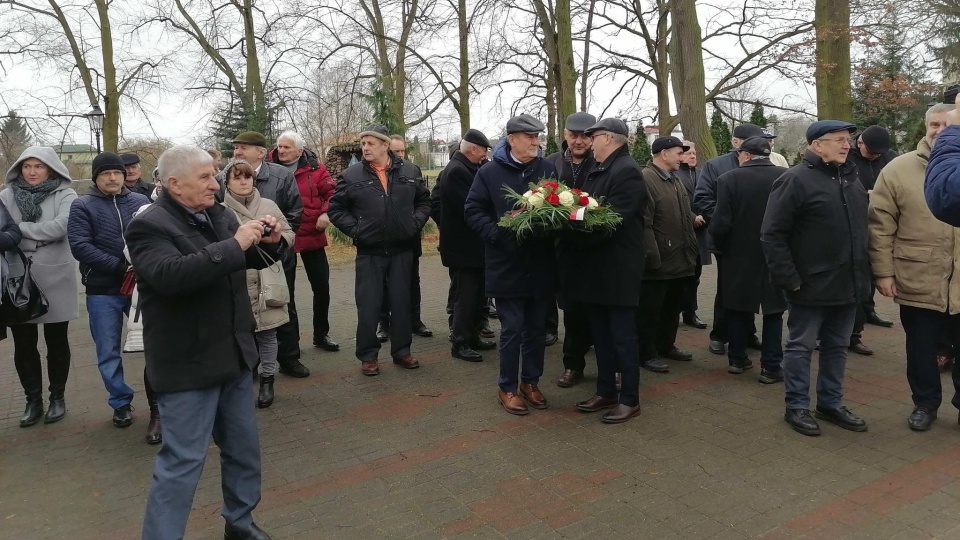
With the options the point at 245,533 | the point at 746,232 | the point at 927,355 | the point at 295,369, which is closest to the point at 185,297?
the point at 245,533

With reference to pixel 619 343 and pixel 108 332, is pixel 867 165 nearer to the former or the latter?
pixel 619 343

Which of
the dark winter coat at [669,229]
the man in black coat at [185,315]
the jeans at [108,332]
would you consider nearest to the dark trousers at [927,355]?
the dark winter coat at [669,229]

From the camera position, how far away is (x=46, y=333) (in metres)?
5.25

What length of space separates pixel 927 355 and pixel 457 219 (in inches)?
151

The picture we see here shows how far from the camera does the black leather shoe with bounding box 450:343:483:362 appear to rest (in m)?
6.47

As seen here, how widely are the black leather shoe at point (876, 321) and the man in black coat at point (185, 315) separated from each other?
667 centimetres

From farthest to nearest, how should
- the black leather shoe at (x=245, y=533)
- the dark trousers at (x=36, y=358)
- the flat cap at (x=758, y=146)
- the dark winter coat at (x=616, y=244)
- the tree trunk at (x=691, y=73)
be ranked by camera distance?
the tree trunk at (x=691, y=73) < the flat cap at (x=758, y=146) < the dark trousers at (x=36, y=358) < the dark winter coat at (x=616, y=244) < the black leather shoe at (x=245, y=533)

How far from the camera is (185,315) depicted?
120 inches

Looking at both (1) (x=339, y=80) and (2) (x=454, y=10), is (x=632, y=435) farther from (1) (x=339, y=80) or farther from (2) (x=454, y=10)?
(1) (x=339, y=80)

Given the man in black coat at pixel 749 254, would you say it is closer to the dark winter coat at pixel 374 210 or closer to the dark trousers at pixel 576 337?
the dark trousers at pixel 576 337

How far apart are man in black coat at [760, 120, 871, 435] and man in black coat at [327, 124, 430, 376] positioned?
2.92m

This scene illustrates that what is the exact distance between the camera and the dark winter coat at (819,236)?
450 cm

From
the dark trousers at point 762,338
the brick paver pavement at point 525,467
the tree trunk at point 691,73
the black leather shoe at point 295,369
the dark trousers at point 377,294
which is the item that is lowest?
the brick paver pavement at point 525,467

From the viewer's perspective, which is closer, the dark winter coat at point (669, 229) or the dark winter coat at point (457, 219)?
the dark winter coat at point (669, 229)
